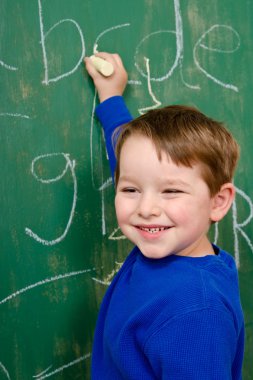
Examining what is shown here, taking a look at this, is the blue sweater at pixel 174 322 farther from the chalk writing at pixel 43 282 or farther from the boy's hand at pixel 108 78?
the boy's hand at pixel 108 78

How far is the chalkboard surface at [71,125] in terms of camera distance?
1.12 m

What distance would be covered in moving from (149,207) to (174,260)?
12cm

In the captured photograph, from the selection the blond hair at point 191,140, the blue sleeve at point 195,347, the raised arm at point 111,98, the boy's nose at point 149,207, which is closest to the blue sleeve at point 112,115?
the raised arm at point 111,98

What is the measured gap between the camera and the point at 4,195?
1116 mm

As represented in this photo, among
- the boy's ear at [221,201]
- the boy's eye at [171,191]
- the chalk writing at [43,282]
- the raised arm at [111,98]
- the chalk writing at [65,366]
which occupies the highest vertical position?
the raised arm at [111,98]

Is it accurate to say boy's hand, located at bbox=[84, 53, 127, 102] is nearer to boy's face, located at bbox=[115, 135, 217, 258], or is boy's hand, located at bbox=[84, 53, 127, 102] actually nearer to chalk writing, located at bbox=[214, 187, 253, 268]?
boy's face, located at bbox=[115, 135, 217, 258]

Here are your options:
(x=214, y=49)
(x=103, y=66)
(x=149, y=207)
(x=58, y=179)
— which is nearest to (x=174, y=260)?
(x=149, y=207)

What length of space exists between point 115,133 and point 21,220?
0.29 meters

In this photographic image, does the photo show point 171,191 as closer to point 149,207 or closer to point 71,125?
point 149,207

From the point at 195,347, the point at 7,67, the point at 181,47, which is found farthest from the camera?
the point at 181,47

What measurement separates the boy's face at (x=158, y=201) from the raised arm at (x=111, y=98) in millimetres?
248

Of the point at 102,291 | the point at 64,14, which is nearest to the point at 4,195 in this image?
the point at 102,291

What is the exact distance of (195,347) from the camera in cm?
78

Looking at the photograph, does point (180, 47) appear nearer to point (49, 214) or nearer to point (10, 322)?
point (49, 214)
